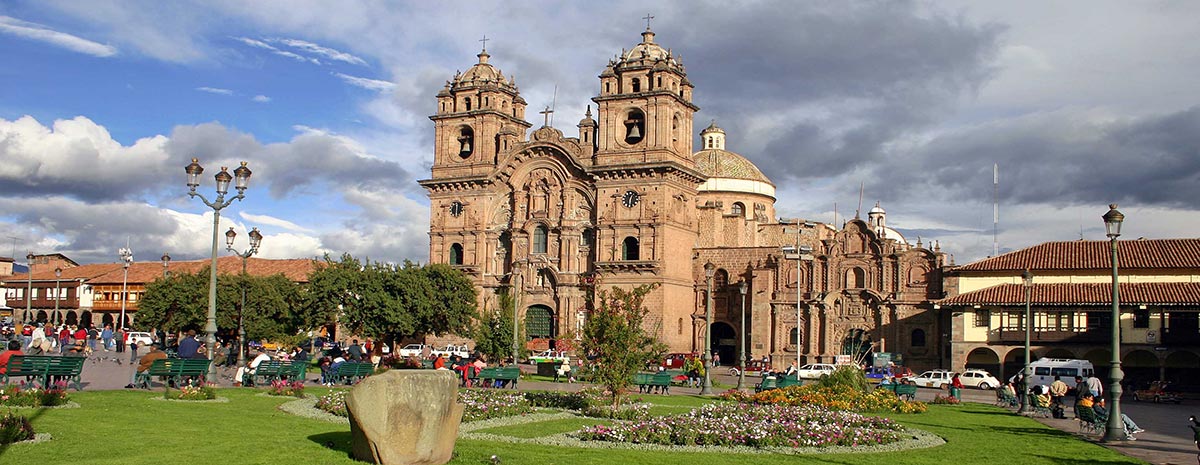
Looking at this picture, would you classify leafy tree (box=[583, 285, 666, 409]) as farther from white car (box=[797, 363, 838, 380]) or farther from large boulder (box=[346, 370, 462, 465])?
white car (box=[797, 363, 838, 380])

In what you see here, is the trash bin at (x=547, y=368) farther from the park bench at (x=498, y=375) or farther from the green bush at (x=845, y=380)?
the green bush at (x=845, y=380)

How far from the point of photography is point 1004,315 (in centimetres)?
5325

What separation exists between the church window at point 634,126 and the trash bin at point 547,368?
68.8 ft

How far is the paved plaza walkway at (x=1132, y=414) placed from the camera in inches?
752

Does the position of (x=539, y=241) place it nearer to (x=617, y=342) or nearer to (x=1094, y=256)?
(x=1094, y=256)

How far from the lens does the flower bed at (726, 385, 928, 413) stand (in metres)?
26.1

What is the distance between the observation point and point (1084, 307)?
168ft

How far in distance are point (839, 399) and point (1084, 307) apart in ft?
97.3

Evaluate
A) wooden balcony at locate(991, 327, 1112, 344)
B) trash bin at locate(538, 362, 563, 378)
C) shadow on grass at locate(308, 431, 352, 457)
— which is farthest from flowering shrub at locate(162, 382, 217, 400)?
wooden balcony at locate(991, 327, 1112, 344)

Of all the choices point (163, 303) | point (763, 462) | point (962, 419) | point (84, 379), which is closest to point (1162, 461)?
point (763, 462)

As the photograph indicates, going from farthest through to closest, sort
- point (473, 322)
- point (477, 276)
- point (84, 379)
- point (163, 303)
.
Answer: point (477, 276), point (473, 322), point (163, 303), point (84, 379)

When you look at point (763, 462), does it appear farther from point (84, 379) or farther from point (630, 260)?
point (630, 260)

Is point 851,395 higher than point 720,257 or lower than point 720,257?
lower

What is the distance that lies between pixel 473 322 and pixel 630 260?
913cm
